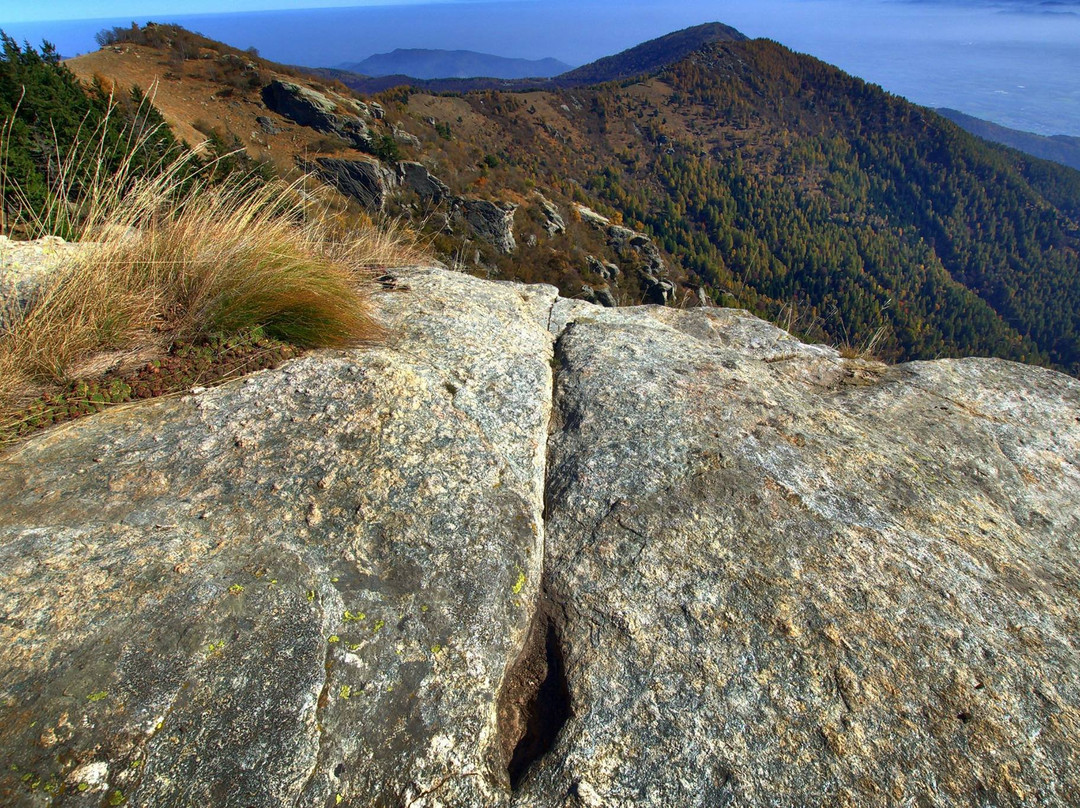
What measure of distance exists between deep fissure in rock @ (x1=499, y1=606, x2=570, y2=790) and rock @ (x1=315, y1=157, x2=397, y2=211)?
46.3 metres

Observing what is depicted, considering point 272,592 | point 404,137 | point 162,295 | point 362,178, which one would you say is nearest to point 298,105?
point 362,178

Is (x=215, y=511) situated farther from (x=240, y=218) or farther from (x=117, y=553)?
(x=240, y=218)

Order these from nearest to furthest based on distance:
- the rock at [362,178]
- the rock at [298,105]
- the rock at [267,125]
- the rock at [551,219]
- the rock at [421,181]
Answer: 1. the rock at [362,178]
2. the rock at [267,125]
3. the rock at [298,105]
4. the rock at [421,181]
5. the rock at [551,219]

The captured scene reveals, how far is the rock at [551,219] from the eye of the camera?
218 ft

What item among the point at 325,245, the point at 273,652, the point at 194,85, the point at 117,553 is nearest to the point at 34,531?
the point at 117,553

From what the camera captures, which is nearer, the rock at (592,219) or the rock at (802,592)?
the rock at (802,592)

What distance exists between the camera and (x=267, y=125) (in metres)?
48.1

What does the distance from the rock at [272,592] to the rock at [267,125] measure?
54.4 meters

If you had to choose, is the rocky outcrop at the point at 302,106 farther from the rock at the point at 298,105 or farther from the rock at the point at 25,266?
the rock at the point at 25,266

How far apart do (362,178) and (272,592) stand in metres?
51.1

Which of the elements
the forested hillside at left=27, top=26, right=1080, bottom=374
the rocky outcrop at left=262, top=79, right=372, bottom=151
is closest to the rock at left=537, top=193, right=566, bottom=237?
the forested hillside at left=27, top=26, right=1080, bottom=374

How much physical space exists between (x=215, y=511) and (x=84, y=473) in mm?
789

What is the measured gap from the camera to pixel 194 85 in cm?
4916

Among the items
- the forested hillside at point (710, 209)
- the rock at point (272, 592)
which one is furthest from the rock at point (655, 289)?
the rock at point (272, 592)
